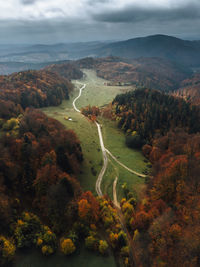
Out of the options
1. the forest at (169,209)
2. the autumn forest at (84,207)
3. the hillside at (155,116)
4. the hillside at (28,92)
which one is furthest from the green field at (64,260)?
the hillside at (28,92)

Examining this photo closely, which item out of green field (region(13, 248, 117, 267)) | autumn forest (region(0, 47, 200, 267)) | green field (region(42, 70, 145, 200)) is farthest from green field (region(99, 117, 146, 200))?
green field (region(13, 248, 117, 267))

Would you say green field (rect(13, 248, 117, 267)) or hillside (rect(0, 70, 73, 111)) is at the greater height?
hillside (rect(0, 70, 73, 111))

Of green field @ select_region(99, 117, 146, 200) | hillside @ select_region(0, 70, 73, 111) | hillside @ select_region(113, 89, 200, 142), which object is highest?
hillside @ select_region(0, 70, 73, 111)

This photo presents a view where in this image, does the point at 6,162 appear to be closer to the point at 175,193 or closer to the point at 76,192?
the point at 76,192

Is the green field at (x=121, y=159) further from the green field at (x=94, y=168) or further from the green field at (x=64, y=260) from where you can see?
the green field at (x=64, y=260)

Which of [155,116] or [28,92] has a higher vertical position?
[28,92]

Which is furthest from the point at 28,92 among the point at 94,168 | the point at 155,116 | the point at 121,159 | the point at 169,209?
the point at 169,209

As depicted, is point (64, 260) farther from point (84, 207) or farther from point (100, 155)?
point (100, 155)

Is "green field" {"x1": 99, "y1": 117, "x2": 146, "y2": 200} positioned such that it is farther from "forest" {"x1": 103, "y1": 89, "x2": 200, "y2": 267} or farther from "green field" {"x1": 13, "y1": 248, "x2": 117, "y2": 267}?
"green field" {"x1": 13, "y1": 248, "x2": 117, "y2": 267}

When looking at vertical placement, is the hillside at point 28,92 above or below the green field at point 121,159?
above
